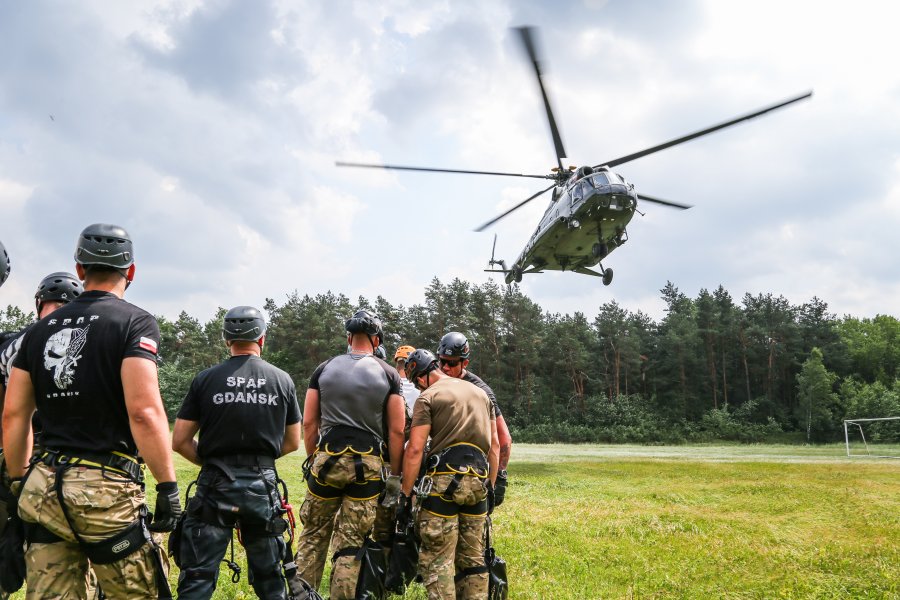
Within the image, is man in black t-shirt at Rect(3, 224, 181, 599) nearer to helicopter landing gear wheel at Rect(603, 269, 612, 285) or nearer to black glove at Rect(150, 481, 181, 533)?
black glove at Rect(150, 481, 181, 533)

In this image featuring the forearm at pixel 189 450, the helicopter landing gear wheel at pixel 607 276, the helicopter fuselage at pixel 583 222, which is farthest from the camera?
the helicopter landing gear wheel at pixel 607 276

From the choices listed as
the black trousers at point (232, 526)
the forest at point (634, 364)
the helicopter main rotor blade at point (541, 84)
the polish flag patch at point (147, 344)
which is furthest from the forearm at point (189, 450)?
the forest at point (634, 364)

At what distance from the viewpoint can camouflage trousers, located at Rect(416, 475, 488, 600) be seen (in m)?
4.58

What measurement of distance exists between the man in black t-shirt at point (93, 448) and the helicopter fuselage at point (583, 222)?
16328 mm

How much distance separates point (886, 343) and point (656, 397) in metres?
34.7

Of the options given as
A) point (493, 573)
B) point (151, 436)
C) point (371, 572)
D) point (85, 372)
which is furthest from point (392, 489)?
point (85, 372)

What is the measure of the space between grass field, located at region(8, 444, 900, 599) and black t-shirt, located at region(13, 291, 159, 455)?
322cm

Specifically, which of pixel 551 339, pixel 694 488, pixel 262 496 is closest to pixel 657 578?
pixel 262 496

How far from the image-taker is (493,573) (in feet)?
17.0

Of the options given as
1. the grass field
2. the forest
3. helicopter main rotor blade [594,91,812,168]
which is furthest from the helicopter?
the forest

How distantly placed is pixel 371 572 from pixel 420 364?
1800 mm

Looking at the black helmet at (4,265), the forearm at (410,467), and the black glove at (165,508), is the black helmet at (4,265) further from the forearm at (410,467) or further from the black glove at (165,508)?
the forearm at (410,467)

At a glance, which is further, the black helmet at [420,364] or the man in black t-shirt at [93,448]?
the black helmet at [420,364]

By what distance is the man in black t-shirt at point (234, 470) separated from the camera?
407cm
